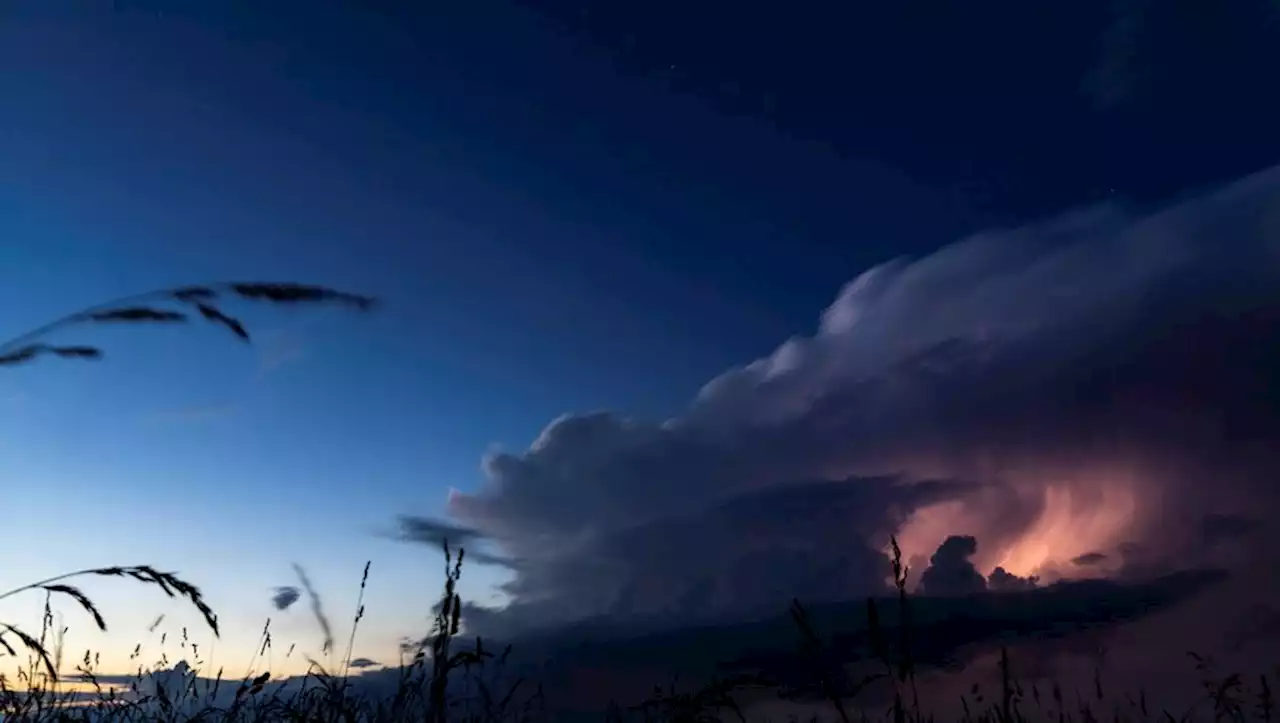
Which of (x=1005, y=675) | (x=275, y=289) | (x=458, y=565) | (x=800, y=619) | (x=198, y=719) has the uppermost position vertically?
(x=275, y=289)

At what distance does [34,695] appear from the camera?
7.19m

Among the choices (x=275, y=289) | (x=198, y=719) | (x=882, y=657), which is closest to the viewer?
(x=275, y=289)

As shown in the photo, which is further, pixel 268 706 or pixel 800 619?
pixel 268 706

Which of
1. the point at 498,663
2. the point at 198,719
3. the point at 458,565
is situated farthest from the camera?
the point at 198,719

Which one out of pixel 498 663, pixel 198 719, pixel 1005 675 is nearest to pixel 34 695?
pixel 198 719

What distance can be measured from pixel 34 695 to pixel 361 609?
3.03 m

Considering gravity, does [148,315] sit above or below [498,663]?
above

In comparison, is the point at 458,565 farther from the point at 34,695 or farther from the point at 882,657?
the point at 34,695

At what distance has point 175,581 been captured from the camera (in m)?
3.82

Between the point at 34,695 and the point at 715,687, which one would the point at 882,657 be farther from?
the point at 34,695

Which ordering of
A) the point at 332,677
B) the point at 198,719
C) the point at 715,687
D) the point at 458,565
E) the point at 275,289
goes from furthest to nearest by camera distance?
the point at 198,719
the point at 332,677
the point at 715,687
the point at 458,565
the point at 275,289

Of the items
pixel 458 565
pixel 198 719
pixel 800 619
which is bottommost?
pixel 198 719

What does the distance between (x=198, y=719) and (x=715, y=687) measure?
5.86 meters

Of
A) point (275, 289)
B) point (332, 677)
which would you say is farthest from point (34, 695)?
point (275, 289)
